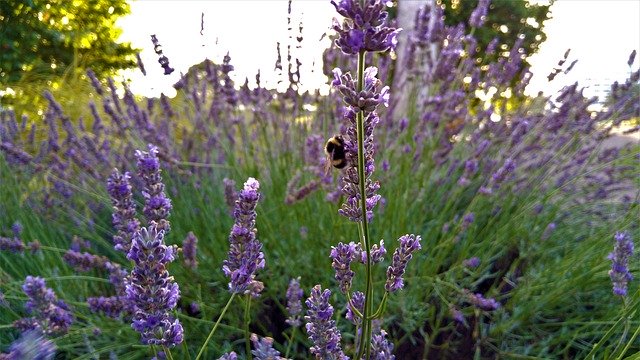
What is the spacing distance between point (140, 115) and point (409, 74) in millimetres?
1370

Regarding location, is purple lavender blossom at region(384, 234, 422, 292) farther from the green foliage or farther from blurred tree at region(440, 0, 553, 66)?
blurred tree at region(440, 0, 553, 66)

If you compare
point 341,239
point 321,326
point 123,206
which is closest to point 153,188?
point 123,206

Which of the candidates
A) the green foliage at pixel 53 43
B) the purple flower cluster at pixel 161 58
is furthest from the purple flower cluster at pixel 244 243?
the green foliage at pixel 53 43

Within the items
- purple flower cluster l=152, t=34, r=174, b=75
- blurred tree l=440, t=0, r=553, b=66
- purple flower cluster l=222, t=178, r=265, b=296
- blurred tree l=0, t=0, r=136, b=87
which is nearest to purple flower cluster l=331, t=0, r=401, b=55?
purple flower cluster l=222, t=178, r=265, b=296

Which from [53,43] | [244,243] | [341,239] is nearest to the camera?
[244,243]

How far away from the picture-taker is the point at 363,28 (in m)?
0.89

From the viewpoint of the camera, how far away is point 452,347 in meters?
2.26

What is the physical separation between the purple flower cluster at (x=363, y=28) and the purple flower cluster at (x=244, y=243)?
364 millimetres

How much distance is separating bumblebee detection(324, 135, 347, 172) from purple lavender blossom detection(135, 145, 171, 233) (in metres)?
0.47

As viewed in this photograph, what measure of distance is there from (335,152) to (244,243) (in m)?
0.55

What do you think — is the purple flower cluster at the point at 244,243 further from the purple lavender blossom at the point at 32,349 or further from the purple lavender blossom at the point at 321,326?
the purple lavender blossom at the point at 32,349

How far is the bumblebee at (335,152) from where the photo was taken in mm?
1643

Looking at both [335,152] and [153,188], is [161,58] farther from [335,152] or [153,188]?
[153,188]

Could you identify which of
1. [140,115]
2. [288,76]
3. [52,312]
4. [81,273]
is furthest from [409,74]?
[52,312]
